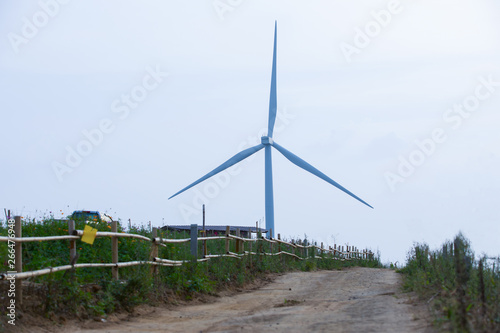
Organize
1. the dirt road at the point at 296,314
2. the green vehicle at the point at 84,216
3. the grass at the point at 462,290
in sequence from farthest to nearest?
the green vehicle at the point at 84,216 < the dirt road at the point at 296,314 < the grass at the point at 462,290

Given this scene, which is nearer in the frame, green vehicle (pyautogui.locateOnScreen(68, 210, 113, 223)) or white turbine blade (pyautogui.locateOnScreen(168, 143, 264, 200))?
green vehicle (pyautogui.locateOnScreen(68, 210, 113, 223))

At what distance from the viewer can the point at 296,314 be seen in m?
7.93

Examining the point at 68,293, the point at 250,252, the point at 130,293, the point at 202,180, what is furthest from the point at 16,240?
the point at 202,180

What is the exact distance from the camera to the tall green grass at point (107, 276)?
7461 millimetres

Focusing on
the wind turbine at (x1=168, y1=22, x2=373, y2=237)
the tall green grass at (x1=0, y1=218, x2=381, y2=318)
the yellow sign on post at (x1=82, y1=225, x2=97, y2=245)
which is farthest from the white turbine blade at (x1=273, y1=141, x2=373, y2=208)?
the yellow sign on post at (x1=82, y1=225, x2=97, y2=245)

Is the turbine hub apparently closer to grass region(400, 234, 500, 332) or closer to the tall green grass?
the tall green grass

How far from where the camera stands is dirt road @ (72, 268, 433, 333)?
22.1 feet

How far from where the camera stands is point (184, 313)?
877 centimetres

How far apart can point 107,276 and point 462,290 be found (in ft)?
17.3

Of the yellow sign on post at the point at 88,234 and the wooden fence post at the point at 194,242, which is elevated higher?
the yellow sign on post at the point at 88,234

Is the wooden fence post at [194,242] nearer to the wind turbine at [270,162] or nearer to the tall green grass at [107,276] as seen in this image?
the tall green grass at [107,276]

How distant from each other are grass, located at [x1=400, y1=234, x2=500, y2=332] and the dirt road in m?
0.27

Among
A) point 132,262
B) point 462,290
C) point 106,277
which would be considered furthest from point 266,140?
point 462,290

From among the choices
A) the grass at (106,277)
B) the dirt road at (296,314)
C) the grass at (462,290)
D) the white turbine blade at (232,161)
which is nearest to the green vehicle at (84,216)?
the grass at (106,277)
